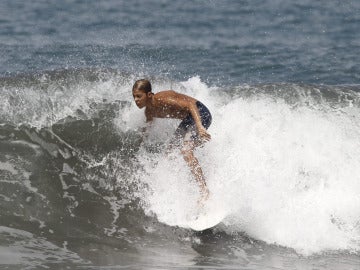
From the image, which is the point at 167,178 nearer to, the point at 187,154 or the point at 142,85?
the point at 187,154

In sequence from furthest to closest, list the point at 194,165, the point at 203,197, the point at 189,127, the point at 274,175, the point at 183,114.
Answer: the point at 274,175 → the point at 183,114 → the point at 189,127 → the point at 194,165 → the point at 203,197

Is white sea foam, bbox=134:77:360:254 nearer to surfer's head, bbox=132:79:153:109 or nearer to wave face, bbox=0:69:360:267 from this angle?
wave face, bbox=0:69:360:267

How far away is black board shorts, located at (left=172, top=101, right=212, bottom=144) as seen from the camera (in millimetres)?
8500

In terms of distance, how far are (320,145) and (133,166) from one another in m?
2.73

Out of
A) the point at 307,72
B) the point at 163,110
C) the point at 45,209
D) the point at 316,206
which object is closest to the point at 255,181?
the point at 316,206

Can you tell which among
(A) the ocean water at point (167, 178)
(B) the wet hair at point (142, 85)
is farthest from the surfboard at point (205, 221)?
(B) the wet hair at point (142, 85)

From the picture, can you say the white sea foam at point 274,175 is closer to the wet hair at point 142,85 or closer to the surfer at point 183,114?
the surfer at point 183,114

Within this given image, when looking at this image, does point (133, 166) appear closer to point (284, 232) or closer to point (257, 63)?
point (284, 232)

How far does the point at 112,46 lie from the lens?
1755 centimetres

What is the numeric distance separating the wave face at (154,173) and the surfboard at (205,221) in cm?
14

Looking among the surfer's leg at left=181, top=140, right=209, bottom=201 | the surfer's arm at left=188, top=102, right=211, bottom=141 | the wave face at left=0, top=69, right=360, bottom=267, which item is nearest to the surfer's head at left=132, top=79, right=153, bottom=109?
the surfer's arm at left=188, top=102, right=211, bottom=141

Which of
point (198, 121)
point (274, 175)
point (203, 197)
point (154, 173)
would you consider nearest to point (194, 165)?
point (203, 197)

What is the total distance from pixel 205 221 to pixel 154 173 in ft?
4.01

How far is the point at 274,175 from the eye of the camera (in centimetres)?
916
